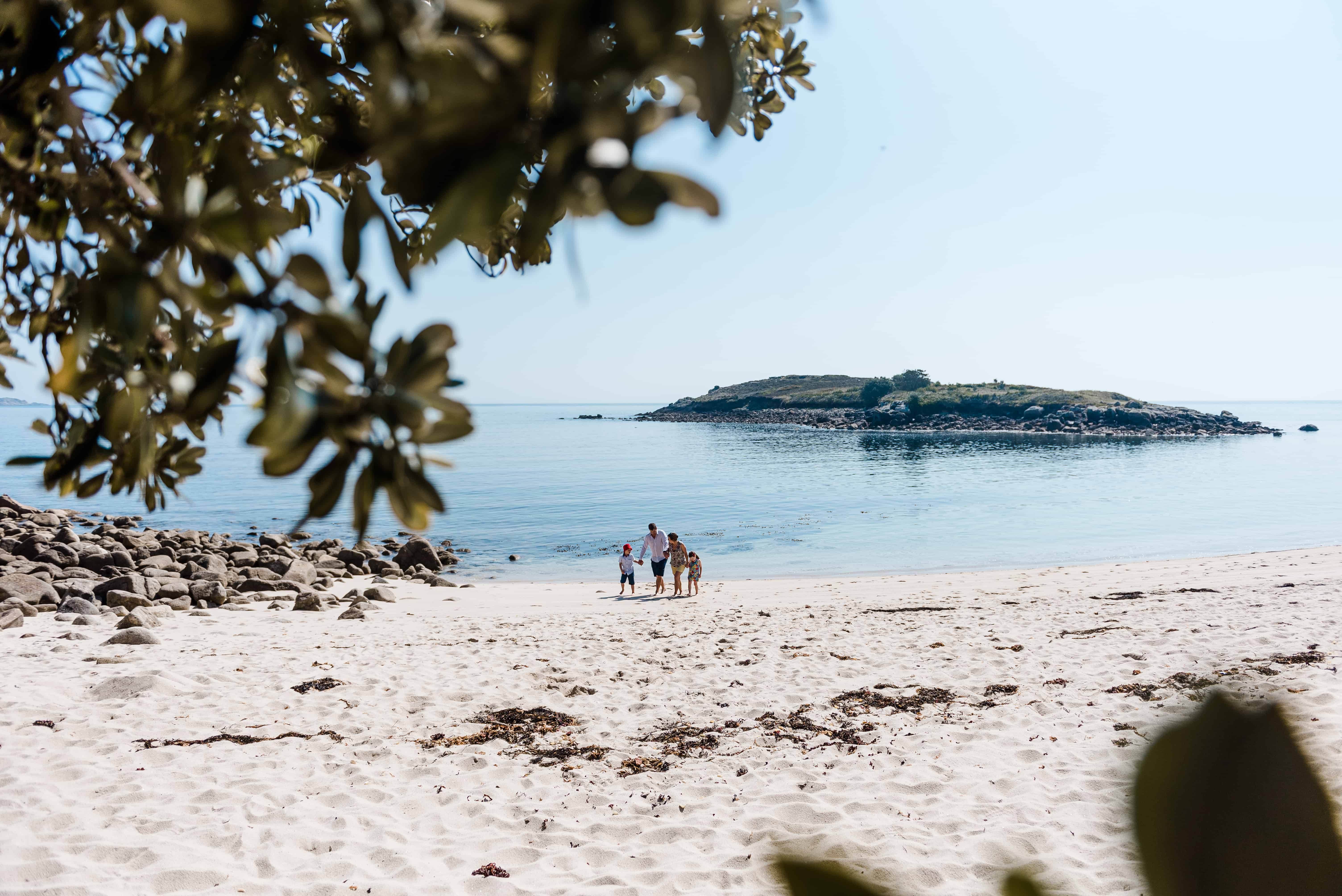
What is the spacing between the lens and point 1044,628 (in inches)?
404

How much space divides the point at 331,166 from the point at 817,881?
0.91 m

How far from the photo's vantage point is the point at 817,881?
1.17 ft

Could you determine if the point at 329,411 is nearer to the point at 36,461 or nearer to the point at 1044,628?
the point at 36,461

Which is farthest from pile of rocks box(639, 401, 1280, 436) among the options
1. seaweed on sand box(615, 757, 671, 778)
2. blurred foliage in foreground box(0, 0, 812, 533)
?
blurred foliage in foreground box(0, 0, 812, 533)

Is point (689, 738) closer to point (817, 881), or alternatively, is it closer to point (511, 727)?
point (511, 727)

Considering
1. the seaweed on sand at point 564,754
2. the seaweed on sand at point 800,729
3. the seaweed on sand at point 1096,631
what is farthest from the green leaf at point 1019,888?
the seaweed on sand at point 1096,631

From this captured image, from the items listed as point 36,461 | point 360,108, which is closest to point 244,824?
point 36,461

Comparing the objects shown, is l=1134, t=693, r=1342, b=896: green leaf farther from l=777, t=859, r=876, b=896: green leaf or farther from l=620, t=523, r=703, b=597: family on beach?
l=620, t=523, r=703, b=597: family on beach

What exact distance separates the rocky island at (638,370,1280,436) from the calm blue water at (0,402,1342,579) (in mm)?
11195

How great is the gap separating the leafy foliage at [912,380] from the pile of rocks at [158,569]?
89.0m

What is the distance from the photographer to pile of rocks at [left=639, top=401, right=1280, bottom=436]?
78.2 meters

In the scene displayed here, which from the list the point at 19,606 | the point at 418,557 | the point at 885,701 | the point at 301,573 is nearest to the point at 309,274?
the point at 885,701

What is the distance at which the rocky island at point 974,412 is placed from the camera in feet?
261

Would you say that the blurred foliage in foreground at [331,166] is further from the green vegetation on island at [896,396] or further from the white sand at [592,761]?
the green vegetation on island at [896,396]
